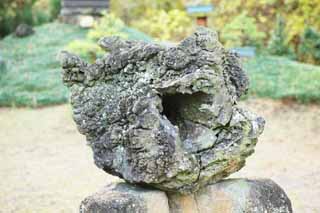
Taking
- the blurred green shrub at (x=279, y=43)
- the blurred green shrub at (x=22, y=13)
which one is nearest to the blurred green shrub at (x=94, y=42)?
the blurred green shrub at (x=279, y=43)

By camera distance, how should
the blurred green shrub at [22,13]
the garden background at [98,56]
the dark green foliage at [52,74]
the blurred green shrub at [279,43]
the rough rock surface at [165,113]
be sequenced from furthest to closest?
the blurred green shrub at [22,13]
the blurred green shrub at [279,43]
the dark green foliage at [52,74]
the garden background at [98,56]
the rough rock surface at [165,113]

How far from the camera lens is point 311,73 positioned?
13.5 metres

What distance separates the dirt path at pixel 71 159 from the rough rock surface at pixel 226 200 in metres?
2.96

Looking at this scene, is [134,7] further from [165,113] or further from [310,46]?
[165,113]

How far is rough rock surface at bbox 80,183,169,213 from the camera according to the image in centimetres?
420

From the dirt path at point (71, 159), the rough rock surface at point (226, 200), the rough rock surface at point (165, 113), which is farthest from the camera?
the dirt path at point (71, 159)

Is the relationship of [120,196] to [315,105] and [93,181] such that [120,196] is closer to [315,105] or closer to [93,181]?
[93,181]

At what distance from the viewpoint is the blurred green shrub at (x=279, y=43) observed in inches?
630

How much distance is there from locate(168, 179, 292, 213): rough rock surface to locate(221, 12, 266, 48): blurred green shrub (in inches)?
463

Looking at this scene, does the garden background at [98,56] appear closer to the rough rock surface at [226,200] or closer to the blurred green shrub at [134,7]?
the blurred green shrub at [134,7]

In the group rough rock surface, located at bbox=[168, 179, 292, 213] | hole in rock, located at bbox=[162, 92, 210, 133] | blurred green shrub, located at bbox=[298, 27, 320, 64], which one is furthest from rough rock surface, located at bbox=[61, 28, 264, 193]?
blurred green shrub, located at bbox=[298, 27, 320, 64]

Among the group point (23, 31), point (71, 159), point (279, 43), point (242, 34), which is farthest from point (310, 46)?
point (23, 31)

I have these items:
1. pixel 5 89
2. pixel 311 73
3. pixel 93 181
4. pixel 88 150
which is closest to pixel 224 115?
pixel 93 181

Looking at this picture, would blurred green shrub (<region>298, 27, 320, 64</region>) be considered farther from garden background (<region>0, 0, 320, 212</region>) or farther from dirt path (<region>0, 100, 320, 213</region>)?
dirt path (<region>0, 100, 320, 213</region>)
